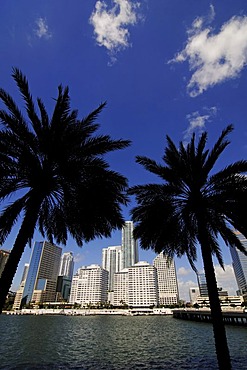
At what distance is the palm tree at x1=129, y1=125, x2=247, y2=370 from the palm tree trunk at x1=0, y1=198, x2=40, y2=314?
5.18m

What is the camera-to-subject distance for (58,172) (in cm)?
874

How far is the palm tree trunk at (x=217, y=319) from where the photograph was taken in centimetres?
726

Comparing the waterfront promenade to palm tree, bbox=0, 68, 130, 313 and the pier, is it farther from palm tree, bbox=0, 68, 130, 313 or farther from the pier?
palm tree, bbox=0, 68, 130, 313

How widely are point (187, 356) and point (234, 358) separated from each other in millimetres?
3685

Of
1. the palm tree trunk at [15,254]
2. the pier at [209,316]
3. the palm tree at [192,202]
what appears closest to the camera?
the palm tree trunk at [15,254]

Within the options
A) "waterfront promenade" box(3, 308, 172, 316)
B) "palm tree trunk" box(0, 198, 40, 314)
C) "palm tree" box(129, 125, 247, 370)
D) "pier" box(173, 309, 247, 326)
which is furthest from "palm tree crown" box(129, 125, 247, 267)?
"waterfront promenade" box(3, 308, 172, 316)

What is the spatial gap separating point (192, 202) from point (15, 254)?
7392mm

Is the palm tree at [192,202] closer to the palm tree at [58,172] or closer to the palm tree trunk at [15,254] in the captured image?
the palm tree at [58,172]

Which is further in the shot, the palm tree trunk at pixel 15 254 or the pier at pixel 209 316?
the pier at pixel 209 316

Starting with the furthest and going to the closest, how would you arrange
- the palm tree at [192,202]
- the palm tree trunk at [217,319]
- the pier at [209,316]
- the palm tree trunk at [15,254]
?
the pier at [209,316]
the palm tree at [192,202]
the palm tree trunk at [217,319]
the palm tree trunk at [15,254]

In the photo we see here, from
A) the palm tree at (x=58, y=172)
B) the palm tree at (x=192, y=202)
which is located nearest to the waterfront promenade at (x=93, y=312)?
the palm tree at (x=192, y=202)

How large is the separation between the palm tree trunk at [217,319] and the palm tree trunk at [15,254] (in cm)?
684

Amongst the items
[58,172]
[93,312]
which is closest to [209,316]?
[58,172]

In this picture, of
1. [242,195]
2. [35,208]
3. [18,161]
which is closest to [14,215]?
[35,208]
